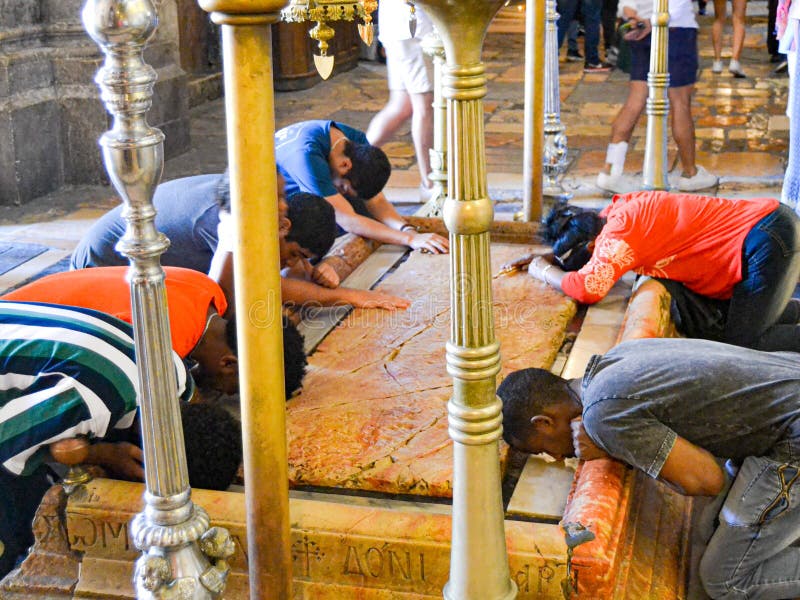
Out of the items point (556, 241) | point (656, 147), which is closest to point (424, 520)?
point (556, 241)

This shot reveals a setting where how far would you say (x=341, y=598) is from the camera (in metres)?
2.08

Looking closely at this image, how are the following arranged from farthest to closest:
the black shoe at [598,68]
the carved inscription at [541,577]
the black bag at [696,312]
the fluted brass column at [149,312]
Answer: the black shoe at [598,68], the black bag at [696,312], the carved inscription at [541,577], the fluted brass column at [149,312]

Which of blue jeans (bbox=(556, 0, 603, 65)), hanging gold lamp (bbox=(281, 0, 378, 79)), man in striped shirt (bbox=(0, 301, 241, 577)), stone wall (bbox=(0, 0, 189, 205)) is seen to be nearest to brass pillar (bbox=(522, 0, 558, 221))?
hanging gold lamp (bbox=(281, 0, 378, 79))

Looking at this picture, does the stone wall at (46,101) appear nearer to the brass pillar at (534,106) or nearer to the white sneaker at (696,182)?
the brass pillar at (534,106)

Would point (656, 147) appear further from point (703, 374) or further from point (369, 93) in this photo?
point (369, 93)

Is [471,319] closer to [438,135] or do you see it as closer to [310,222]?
[310,222]

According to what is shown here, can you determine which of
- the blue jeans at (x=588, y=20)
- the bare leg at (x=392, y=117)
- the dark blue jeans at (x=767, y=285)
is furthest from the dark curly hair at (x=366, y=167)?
the blue jeans at (x=588, y=20)

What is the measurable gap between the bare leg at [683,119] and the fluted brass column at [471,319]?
393 cm

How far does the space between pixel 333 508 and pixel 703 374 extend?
0.80m

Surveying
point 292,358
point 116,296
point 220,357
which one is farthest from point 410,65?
point 116,296

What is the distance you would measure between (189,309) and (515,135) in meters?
4.66

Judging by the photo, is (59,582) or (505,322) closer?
(59,582)

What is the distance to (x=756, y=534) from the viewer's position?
2262mm

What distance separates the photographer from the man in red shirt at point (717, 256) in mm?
3184
